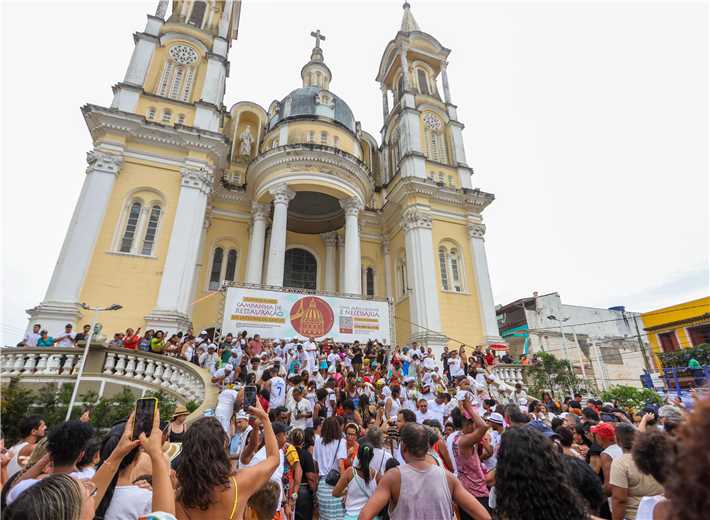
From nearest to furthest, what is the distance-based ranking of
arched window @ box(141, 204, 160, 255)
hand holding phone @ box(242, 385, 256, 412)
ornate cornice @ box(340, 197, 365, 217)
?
hand holding phone @ box(242, 385, 256, 412)
arched window @ box(141, 204, 160, 255)
ornate cornice @ box(340, 197, 365, 217)

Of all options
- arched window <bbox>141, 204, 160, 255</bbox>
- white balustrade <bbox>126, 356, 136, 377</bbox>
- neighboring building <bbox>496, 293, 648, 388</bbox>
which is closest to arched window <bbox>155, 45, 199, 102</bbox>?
arched window <bbox>141, 204, 160, 255</bbox>

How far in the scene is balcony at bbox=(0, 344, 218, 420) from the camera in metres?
8.12

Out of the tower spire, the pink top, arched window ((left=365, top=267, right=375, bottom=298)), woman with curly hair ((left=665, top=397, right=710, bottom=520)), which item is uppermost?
the tower spire

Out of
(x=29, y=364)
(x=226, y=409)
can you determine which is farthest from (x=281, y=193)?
(x=226, y=409)

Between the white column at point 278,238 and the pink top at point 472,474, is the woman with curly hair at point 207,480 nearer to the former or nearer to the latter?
the pink top at point 472,474

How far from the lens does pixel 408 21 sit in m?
29.2

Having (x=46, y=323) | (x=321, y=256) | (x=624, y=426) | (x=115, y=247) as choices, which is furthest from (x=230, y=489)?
(x=321, y=256)

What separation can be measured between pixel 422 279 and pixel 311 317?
707cm

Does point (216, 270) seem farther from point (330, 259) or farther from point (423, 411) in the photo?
point (423, 411)

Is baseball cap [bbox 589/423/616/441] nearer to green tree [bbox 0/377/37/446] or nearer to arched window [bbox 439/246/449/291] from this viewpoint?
green tree [bbox 0/377/37/446]

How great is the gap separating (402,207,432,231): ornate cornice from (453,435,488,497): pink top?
1632 cm

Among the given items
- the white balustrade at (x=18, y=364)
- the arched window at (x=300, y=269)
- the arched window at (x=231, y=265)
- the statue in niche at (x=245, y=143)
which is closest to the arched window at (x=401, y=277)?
the arched window at (x=300, y=269)

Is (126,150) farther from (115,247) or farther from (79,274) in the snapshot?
(79,274)

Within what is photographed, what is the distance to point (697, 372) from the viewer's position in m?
17.2
